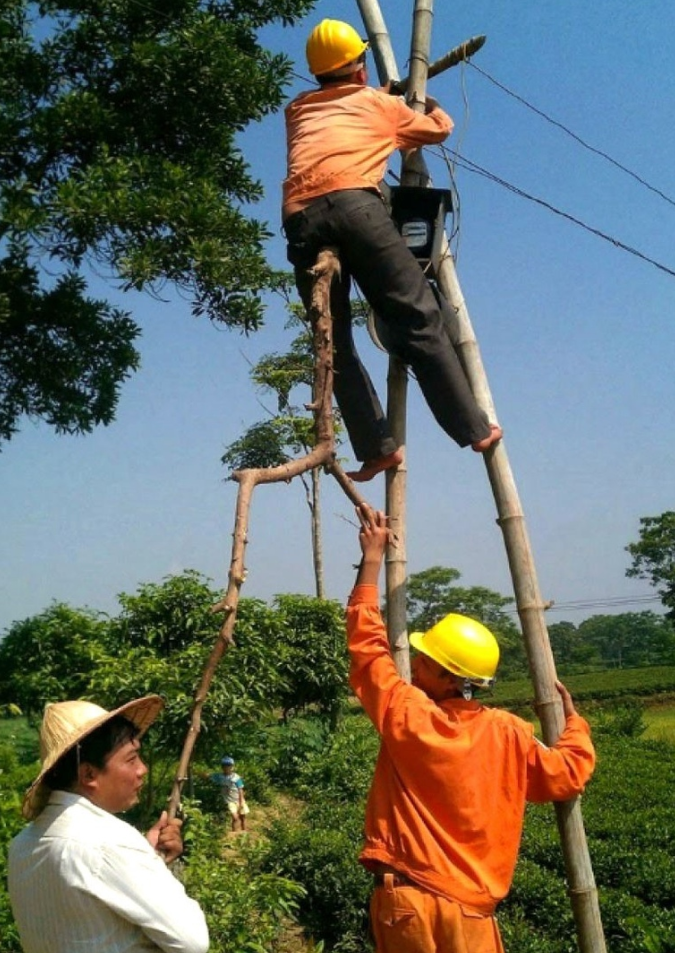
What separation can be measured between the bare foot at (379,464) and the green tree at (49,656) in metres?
5.42

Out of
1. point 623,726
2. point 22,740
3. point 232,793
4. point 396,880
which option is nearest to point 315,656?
point 232,793

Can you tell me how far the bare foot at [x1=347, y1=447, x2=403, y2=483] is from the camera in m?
3.21

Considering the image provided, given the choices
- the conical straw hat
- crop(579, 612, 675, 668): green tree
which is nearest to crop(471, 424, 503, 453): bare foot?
the conical straw hat

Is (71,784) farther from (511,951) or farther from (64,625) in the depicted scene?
(64,625)

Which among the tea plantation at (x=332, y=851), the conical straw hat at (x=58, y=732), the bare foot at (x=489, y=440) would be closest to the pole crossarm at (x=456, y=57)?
the bare foot at (x=489, y=440)

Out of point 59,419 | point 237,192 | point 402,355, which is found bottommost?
point 402,355

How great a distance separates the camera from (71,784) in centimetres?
199

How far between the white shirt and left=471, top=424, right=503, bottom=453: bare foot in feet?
5.57

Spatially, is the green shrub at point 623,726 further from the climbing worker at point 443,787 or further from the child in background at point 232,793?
the climbing worker at point 443,787

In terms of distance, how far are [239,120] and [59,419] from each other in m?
2.52

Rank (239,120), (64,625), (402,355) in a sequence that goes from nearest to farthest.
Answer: (402,355), (239,120), (64,625)

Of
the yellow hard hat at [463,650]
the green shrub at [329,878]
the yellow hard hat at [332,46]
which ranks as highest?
the yellow hard hat at [332,46]

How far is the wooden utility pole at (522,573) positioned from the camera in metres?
3.00

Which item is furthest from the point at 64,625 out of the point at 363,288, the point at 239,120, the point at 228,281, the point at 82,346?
the point at 363,288
